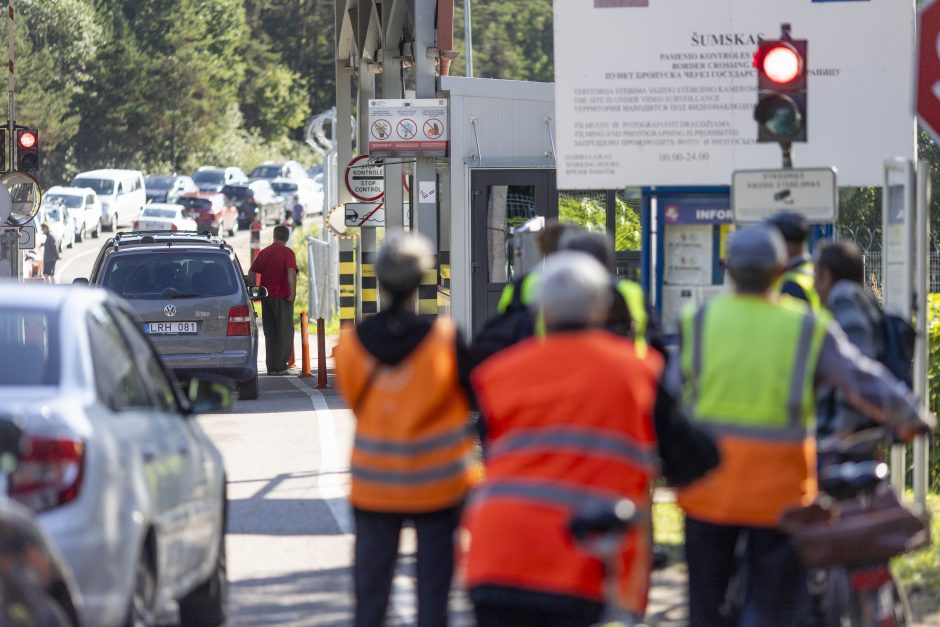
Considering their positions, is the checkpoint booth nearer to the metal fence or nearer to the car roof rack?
the car roof rack

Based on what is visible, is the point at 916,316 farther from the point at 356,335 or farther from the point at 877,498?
the point at 356,335

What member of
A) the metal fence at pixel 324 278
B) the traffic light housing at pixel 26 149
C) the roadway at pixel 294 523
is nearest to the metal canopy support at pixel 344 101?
the metal fence at pixel 324 278

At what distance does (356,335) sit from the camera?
6.04 metres

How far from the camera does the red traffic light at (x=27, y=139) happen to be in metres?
26.5

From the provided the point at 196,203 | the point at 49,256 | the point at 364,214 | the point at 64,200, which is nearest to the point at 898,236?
the point at 364,214

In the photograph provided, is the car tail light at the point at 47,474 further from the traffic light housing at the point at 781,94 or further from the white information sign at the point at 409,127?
the white information sign at the point at 409,127

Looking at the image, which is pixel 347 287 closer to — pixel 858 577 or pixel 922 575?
pixel 922 575

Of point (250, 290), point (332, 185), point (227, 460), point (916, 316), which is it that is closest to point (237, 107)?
point (332, 185)

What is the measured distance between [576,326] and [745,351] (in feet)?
4.01

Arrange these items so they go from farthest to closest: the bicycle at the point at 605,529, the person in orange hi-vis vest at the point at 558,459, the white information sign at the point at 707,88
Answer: the white information sign at the point at 707,88 < the person in orange hi-vis vest at the point at 558,459 < the bicycle at the point at 605,529

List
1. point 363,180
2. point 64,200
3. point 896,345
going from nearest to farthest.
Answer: point 896,345, point 363,180, point 64,200

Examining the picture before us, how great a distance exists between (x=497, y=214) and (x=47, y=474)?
13.9m

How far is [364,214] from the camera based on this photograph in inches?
981

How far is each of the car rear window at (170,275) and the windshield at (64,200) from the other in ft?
125
